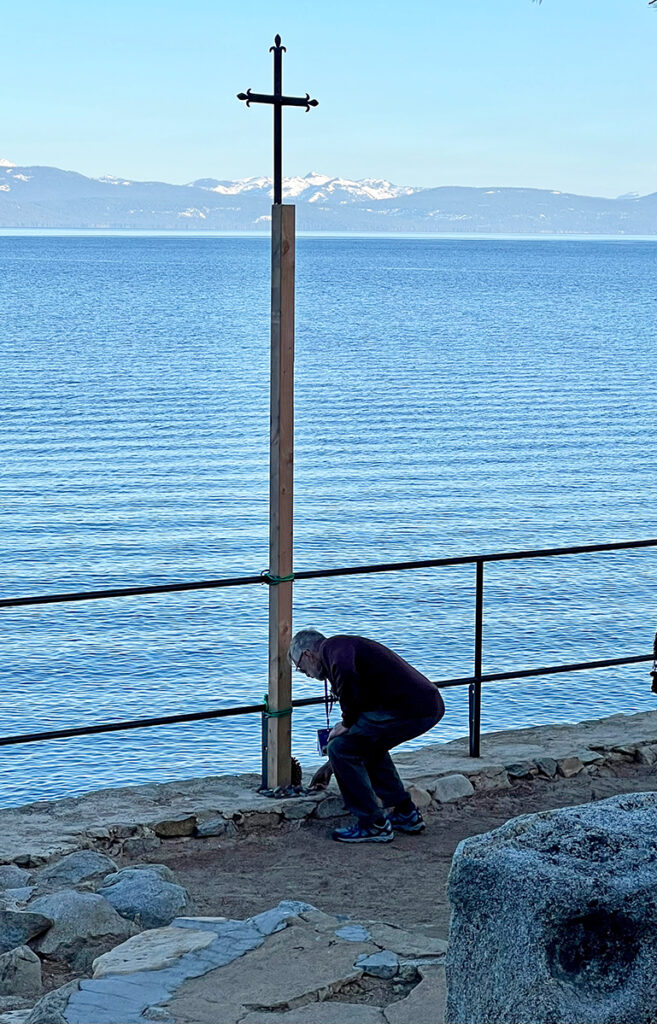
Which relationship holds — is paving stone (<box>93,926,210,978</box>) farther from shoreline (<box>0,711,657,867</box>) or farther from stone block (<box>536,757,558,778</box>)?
stone block (<box>536,757,558,778</box>)

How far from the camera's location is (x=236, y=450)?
104 ft

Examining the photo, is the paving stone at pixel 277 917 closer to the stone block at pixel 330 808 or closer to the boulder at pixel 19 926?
the boulder at pixel 19 926

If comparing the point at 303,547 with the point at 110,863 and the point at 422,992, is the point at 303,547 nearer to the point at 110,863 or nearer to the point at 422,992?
the point at 110,863

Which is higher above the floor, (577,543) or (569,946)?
(569,946)

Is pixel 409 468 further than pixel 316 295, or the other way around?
pixel 316 295

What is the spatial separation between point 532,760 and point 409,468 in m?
22.0

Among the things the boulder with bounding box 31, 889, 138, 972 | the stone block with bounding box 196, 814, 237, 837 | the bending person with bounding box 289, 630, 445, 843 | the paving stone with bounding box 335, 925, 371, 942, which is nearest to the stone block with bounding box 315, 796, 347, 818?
the bending person with bounding box 289, 630, 445, 843

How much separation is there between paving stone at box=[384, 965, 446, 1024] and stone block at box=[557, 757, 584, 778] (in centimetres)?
337

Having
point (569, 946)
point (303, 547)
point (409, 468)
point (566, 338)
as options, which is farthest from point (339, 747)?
point (566, 338)

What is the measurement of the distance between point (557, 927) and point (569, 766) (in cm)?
474

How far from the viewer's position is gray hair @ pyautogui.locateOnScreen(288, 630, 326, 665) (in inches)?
278

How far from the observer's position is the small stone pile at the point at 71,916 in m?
5.33

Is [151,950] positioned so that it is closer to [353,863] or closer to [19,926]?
[19,926]

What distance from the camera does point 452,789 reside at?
7754mm
